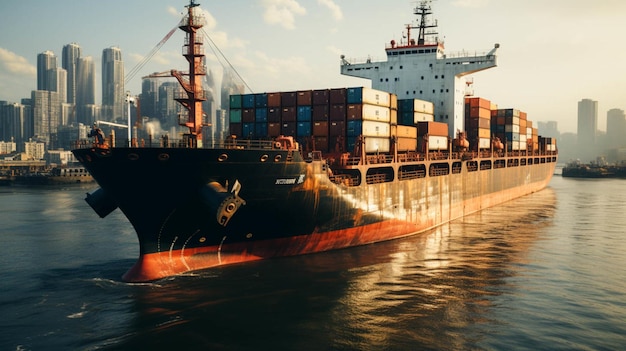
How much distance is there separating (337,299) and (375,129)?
16492mm

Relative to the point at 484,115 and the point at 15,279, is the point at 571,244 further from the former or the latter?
the point at 15,279

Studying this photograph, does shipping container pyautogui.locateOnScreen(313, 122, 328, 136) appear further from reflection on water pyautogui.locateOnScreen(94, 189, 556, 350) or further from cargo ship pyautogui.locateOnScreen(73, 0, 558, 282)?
reflection on water pyautogui.locateOnScreen(94, 189, 556, 350)

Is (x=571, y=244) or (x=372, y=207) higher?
(x=372, y=207)

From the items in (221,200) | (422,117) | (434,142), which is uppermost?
(422,117)

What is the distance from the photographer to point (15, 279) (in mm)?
23672

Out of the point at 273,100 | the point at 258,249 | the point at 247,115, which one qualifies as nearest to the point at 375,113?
the point at 273,100

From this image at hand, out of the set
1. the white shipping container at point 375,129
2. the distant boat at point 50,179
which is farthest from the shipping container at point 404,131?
the distant boat at point 50,179

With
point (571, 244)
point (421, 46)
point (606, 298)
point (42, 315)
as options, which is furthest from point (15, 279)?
point (421, 46)

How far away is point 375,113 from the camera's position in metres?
33.9

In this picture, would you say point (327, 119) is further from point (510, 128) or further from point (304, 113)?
point (510, 128)

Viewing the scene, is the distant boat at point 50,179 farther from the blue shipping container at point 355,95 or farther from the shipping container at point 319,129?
the blue shipping container at point 355,95

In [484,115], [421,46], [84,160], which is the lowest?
[84,160]

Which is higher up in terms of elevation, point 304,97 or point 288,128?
point 304,97

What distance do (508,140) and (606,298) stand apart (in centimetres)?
4600
